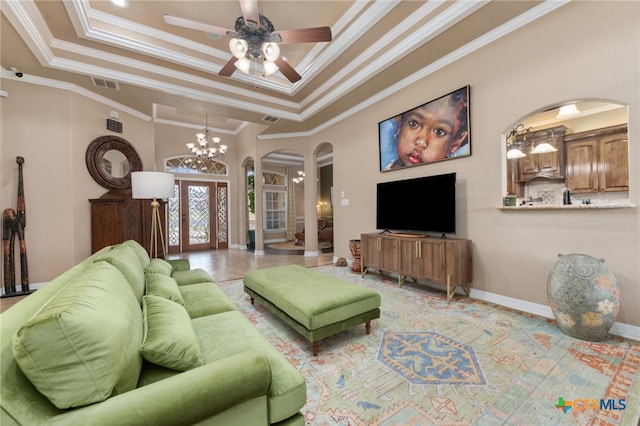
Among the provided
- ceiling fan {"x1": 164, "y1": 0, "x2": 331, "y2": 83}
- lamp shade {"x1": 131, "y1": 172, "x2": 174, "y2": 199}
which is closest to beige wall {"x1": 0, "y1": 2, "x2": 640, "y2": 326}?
lamp shade {"x1": 131, "y1": 172, "x2": 174, "y2": 199}

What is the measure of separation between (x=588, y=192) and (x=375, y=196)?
11.3ft

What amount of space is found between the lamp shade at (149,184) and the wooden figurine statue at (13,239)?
1.73 meters

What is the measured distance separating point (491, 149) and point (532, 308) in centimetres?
186

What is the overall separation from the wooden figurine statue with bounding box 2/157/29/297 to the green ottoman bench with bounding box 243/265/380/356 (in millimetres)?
3544

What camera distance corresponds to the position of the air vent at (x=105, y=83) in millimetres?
3915

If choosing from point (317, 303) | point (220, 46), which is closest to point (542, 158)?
point (317, 303)

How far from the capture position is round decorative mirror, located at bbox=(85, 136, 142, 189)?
14.6ft

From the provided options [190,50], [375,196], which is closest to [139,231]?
[190,50]

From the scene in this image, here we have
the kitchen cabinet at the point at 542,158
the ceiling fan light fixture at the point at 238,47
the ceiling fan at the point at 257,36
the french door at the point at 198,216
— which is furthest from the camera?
the french door at the point at 198,216

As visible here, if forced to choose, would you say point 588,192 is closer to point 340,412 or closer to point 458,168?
point 458,168

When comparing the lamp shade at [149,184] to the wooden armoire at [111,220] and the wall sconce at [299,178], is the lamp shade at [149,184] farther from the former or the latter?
the wall sconce at [299,178]

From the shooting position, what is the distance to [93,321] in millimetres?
893

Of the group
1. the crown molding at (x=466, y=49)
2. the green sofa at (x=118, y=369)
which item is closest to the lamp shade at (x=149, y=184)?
the green sofa at (x=118, y=369)

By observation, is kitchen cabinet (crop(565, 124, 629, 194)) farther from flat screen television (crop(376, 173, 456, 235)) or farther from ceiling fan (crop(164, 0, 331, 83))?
ceiling fan (crop(164, 0, 331, 83))
